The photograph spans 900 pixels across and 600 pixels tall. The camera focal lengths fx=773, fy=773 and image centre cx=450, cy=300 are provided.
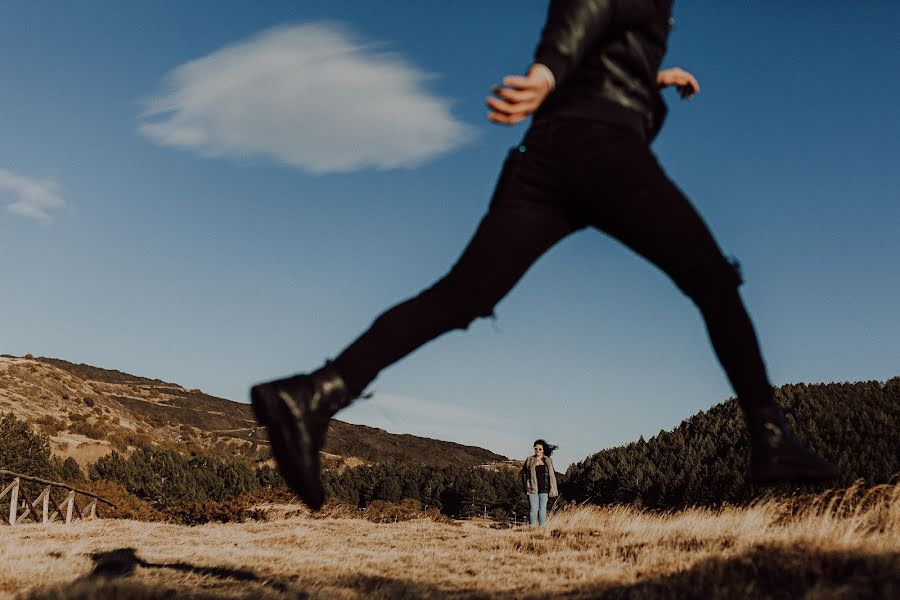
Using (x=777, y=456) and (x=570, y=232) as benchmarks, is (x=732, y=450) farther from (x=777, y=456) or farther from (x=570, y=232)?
(x=570, y=232)

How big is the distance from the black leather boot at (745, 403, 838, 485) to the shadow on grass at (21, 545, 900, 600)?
1.23 feet

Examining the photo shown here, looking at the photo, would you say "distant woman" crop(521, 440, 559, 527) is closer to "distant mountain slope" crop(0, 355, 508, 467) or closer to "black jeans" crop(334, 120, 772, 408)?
"black jeans" crop(334, 120, 772, 408)

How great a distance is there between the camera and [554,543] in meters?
5.96

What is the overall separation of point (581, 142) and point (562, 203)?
8.2 inches

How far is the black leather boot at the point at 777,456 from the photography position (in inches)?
93.3

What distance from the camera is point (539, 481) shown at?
1409 cm

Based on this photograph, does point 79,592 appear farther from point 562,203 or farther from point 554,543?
point 554,543

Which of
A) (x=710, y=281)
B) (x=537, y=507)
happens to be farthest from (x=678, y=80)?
(x=537, y=507)

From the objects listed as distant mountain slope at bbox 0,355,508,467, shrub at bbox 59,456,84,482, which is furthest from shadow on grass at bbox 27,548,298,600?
distant mountain slope at bbox 0,355,508,467

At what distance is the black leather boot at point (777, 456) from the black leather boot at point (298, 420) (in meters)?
1.34

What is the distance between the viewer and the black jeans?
2.30 meters

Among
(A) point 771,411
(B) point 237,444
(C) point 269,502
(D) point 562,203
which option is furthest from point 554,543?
(B) point 237,444

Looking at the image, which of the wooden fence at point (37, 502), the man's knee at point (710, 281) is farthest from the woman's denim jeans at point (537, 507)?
the man's knee at point (710, 281)

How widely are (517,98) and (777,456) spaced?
4.47ft
